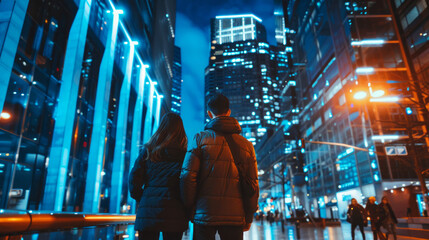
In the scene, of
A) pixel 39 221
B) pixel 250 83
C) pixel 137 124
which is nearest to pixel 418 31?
pixel 137 124

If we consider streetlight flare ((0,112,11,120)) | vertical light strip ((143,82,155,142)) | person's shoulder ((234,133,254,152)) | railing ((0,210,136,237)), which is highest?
vertical light strip ((143,82,155,142))

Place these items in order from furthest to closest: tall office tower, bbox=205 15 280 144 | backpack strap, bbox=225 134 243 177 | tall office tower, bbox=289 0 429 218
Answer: tall office tower, bbox=205 15 280 144, tall office tower, bbox=289 0 429 218, backpack strap, bbox=225 134 243 177

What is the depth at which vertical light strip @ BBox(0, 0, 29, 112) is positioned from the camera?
36.6 ft

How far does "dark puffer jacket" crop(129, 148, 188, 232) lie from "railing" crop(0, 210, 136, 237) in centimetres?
66

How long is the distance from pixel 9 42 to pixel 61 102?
517 centimetres

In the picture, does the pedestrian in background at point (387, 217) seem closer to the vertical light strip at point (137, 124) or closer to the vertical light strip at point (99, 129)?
the vertical light strip at point (99, 129)

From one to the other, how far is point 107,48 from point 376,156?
30064 millimetres

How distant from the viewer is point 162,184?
113 inches

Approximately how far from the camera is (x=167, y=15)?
49844 mm

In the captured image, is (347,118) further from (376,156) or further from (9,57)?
(9,57)

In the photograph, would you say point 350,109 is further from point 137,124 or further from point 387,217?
point 387,217

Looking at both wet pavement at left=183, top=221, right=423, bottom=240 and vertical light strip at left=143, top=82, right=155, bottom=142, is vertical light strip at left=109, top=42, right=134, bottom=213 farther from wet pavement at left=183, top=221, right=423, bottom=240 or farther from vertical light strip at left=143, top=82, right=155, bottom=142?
wet pavement at left=183, top=221, right=423, bottom=240

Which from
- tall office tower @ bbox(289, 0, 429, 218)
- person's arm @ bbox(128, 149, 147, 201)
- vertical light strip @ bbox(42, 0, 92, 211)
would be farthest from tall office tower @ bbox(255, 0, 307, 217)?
person's arm @ bbox(128, 149, 147, 201)

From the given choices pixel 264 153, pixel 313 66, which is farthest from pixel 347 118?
pixel 264 153
